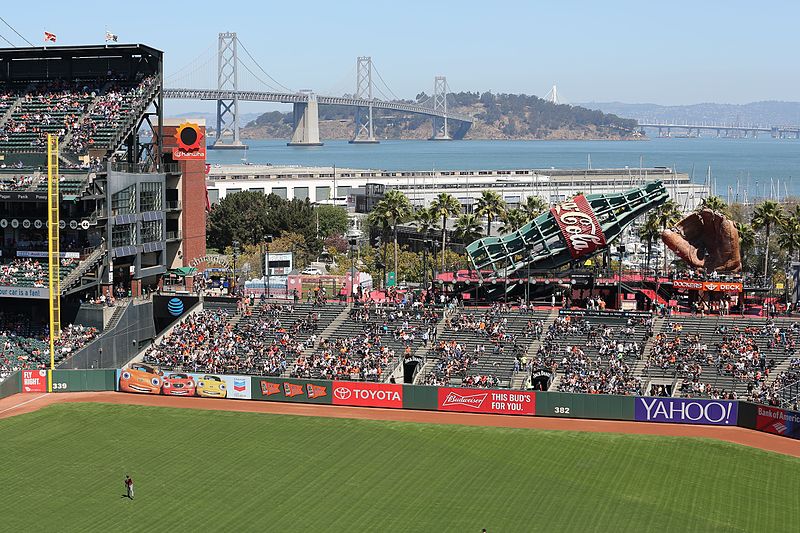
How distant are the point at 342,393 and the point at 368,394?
1497 millimetres

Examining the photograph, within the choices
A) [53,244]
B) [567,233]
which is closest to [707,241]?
[567,233]

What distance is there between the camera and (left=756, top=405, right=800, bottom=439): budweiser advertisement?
166 ft

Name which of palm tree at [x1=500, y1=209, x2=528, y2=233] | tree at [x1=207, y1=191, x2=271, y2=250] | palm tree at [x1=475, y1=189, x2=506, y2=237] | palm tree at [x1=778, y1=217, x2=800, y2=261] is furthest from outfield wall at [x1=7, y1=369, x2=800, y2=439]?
tree at [x1=207, y1=191, x2=271, y2=250]

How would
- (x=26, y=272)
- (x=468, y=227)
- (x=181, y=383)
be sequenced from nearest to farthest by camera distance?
(x=181, y=383) → (x=26, y=272) → (x=468, y=227)

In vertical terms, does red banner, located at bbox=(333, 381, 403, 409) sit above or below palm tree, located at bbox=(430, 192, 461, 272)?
below

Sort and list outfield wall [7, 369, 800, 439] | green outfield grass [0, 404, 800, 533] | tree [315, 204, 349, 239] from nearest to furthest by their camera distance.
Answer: green outfield grass [0, 404, 800, 533] → outfield wall [7, 369, 800, 439] → tree [315, 204, 349, 239]

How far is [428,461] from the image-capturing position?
1880 inches

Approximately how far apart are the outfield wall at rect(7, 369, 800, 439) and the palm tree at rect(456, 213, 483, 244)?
31.2 metres

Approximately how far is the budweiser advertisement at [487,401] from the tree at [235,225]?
58.3m

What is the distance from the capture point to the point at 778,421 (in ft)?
169

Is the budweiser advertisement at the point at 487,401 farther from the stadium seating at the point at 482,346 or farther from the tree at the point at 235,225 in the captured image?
the tree at the point at 235,225

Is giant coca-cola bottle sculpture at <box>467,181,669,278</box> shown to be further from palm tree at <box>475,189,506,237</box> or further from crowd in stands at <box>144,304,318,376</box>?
palm tree at <box>475,189,506,237</box>

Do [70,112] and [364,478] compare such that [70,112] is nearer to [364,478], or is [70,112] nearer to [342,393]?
[342,393]

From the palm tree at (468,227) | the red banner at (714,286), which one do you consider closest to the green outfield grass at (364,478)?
the red banner at (714,286)
